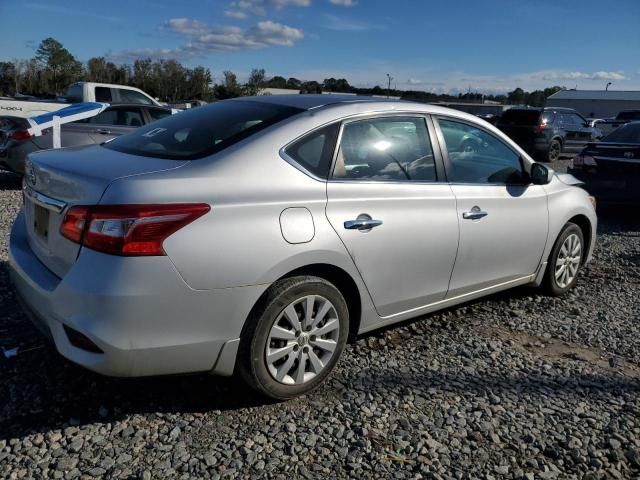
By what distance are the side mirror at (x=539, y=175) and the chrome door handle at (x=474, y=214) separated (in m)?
0.75

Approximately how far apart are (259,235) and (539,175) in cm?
264

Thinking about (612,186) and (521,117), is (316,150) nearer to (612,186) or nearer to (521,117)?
(612,186)

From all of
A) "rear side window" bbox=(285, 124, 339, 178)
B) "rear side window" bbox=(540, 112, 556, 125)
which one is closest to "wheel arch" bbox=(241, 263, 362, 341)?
"rear side window" bbox=(285, 124, 339, 178)

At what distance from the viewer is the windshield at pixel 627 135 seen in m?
8.38

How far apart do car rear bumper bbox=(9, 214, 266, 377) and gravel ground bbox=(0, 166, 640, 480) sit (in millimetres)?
372

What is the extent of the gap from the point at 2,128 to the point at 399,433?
348 inches

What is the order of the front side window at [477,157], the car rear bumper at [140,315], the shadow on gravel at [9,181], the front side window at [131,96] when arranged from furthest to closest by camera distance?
the front side window at [131,96] < the shadow on gravel at [9,181] < the front side window at [477,157] < the car rear bumper at [140,315]

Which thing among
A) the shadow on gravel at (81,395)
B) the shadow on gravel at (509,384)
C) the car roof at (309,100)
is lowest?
the shadow on gravel at (81,395)

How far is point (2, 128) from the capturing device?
30.2 ft

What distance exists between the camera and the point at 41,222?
293 cm

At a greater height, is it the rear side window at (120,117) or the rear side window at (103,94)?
the rear side window at (103,94)

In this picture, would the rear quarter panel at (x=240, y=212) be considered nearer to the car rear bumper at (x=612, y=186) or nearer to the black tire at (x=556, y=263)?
the black tire at (x=556, y=263)

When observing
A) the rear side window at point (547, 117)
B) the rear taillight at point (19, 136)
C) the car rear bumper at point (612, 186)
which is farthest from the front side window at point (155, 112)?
the rear side window at point (547, 117)

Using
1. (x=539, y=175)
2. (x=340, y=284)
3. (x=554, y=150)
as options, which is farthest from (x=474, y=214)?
(x=554, y=150)
